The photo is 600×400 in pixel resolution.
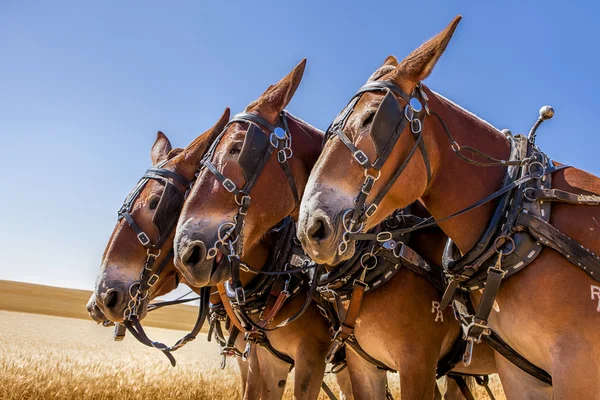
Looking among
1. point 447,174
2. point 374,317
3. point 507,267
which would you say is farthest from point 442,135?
point 374,317

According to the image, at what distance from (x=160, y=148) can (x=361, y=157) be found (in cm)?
454

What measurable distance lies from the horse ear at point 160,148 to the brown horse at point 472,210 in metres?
4.09

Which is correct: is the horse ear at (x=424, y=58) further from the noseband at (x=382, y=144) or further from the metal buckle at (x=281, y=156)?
the metal buckle at (x=281, y=156)

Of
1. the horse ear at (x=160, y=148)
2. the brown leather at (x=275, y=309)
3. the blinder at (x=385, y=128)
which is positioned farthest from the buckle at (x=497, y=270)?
the horse ear at (x=160, y=148)

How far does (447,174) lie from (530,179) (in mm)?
519

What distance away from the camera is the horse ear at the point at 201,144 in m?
5.80

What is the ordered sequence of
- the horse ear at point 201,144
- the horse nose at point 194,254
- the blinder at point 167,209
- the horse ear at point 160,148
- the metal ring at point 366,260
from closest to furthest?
the horse nose at point 194,254
the metal ring at point 366,260
the blinder at point 167,209
the horse ear at point 201,144
the horse ear at point 160,148

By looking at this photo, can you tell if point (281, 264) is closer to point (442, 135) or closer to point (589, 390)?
point (442, 135)

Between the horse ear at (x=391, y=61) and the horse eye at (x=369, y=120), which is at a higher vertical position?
the horse ear at (x=391, y=61)

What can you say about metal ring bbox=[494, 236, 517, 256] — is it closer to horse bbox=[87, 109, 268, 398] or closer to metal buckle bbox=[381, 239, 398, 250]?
metal buckle bbox=[381, 239, 398, 250]

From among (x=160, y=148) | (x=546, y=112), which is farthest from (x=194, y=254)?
(x=160, y=148)

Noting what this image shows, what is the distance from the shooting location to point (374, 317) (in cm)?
459

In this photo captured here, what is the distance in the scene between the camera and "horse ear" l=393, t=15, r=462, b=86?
3.38 meters

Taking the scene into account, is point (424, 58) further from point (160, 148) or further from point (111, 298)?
point (160, 148)
